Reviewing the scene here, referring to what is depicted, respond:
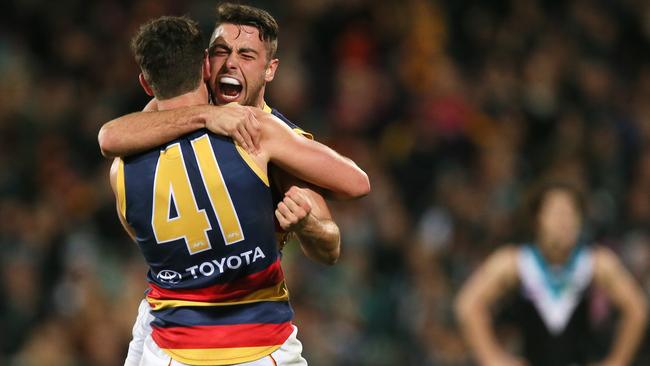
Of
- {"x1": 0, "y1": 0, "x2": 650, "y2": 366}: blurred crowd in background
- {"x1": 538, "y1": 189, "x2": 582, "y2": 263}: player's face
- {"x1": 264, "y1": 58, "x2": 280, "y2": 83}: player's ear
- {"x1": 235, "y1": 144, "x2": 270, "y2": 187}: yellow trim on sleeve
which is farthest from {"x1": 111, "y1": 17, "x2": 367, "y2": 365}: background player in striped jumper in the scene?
{"x1": 0, "y1": 0, "x2": 650, "y2": 366}: blurred crowd in background

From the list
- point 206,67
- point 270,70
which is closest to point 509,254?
point 270,70

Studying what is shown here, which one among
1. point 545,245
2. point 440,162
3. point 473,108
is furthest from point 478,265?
point 545,245

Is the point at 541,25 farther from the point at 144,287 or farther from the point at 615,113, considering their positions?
the point at 144,287

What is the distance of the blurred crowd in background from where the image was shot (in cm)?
822

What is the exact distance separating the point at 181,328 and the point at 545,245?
2.72 metres

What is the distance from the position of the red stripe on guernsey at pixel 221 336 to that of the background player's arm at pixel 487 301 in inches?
101

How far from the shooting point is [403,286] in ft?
28.1

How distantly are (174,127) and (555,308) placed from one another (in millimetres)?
2892

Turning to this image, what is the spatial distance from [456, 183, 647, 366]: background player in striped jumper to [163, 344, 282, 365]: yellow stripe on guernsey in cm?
251

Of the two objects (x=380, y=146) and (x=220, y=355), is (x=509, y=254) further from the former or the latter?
(x=380, y=146)

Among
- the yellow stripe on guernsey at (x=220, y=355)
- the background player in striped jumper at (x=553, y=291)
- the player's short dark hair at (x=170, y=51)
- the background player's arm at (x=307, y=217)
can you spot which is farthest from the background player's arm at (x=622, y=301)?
the player's short dark hair at (x=170, y=51)

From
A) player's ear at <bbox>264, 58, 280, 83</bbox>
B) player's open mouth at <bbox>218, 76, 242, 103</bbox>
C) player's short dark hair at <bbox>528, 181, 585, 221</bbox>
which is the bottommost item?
player's short dark hair at <bbox>528, 181, 585, 221</bbox>

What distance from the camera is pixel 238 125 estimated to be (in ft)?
11.0

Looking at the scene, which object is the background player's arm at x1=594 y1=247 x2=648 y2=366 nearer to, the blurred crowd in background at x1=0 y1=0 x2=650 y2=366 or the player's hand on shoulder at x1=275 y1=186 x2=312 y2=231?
the blurred crowd in background at x1=0 y1=0 x2=650 y2=366
